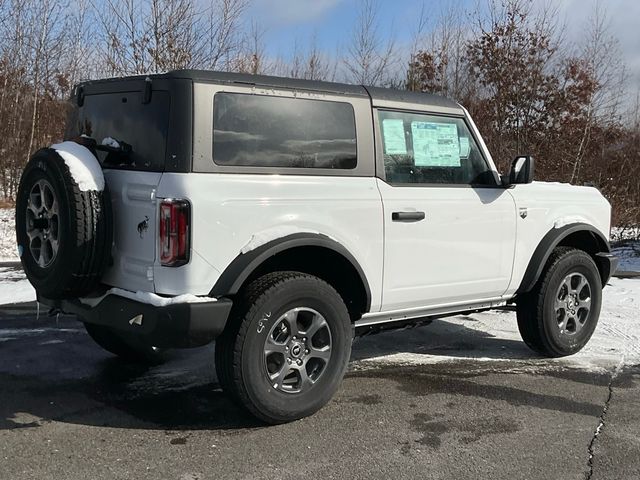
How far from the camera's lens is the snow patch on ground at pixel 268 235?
11.9 ft

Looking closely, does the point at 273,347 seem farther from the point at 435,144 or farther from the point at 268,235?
the point at 435,144

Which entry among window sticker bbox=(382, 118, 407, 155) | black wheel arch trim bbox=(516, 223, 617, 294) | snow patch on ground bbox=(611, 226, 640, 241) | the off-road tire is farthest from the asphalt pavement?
snow patch on ground bbox=(611, 226, 640, 241)

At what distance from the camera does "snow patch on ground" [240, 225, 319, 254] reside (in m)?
3.63

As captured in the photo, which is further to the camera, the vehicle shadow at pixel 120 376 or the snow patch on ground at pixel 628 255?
the snow patch on ground at pixel 628 255

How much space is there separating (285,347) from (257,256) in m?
0.60

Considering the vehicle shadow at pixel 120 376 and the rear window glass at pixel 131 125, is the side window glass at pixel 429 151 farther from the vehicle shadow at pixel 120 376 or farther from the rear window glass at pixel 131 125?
the vehicle shadow at pixel 120 376

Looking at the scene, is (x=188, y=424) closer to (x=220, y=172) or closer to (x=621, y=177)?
(x=220, y=172)

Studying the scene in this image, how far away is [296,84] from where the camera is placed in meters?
4.01

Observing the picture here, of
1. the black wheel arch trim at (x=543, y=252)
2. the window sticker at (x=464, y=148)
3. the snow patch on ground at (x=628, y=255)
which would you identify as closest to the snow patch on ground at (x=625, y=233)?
the snow patch on ground at (x=628, y=255)

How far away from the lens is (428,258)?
4.48 meters

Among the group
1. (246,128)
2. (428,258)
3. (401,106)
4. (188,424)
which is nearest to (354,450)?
(188,424)

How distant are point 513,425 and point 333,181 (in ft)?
5.94

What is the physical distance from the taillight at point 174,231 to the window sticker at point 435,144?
5.92 ft

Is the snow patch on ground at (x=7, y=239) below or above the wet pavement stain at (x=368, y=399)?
above
